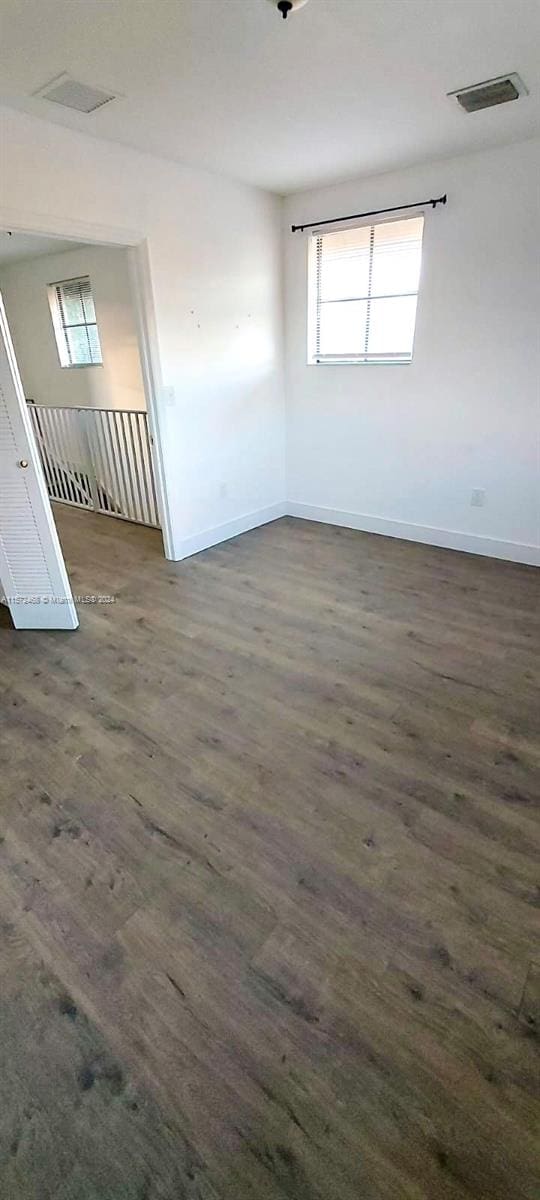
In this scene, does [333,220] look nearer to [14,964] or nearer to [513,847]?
[513,847]

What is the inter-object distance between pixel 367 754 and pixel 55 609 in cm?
198

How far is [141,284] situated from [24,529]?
1.79 metres

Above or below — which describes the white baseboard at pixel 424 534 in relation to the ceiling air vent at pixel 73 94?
below

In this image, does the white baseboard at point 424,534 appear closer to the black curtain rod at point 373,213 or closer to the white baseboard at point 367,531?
the white baseboard at point 367,531

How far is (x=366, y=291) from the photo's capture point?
13.1ft

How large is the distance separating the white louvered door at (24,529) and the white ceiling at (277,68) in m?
1.02

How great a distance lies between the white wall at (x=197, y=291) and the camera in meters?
2.74

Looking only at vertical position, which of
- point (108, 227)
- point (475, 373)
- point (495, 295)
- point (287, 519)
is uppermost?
point (108, 227)

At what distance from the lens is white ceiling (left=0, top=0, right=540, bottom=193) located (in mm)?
1806

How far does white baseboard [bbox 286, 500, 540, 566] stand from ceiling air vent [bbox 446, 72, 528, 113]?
2453 mm

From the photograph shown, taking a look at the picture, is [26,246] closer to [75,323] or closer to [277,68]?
[75,323]

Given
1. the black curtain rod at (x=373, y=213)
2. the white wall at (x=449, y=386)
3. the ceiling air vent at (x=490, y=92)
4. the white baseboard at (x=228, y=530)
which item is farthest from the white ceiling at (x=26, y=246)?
the ceiling air vent at (x=490, y=92)

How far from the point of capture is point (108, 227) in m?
3.06

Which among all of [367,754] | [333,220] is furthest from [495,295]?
[367,754]
